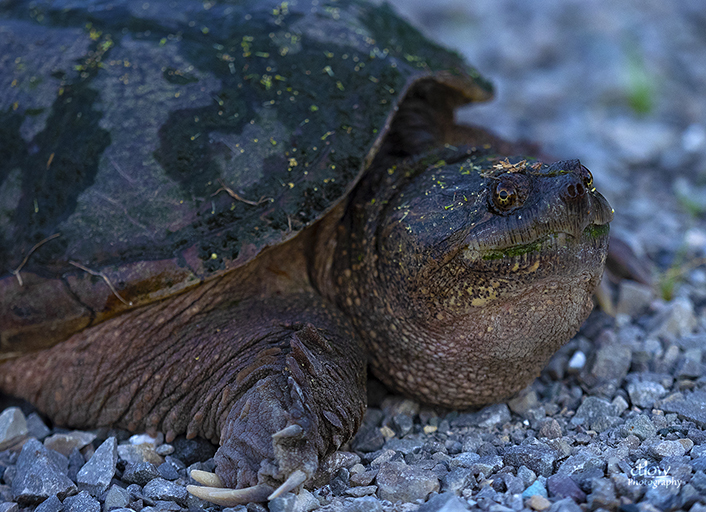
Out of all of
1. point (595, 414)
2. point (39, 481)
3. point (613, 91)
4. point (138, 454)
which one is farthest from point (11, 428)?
point (613, 91)

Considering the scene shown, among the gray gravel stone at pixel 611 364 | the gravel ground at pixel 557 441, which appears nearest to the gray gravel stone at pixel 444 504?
the gravel ground at pixel 557 441

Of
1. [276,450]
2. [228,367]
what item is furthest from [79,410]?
[276,450]

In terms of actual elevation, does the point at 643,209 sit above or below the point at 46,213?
below

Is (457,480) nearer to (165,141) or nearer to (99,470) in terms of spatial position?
(99,470)

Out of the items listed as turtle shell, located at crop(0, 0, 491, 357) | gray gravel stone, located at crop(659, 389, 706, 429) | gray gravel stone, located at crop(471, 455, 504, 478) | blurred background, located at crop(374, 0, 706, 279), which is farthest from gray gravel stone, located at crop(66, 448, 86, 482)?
blurred background, located at crop(374, 0, 706, 279)

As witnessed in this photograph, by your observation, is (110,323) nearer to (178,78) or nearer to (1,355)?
(1,355)

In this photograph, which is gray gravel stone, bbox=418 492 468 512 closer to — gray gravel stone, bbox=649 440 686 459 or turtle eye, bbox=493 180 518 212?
gray gravel stone, bbox=649 440 686 459

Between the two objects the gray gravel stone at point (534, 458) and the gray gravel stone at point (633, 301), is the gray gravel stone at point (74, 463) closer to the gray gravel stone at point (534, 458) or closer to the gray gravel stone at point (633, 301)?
the gray gravel stone at point (534, 458)
